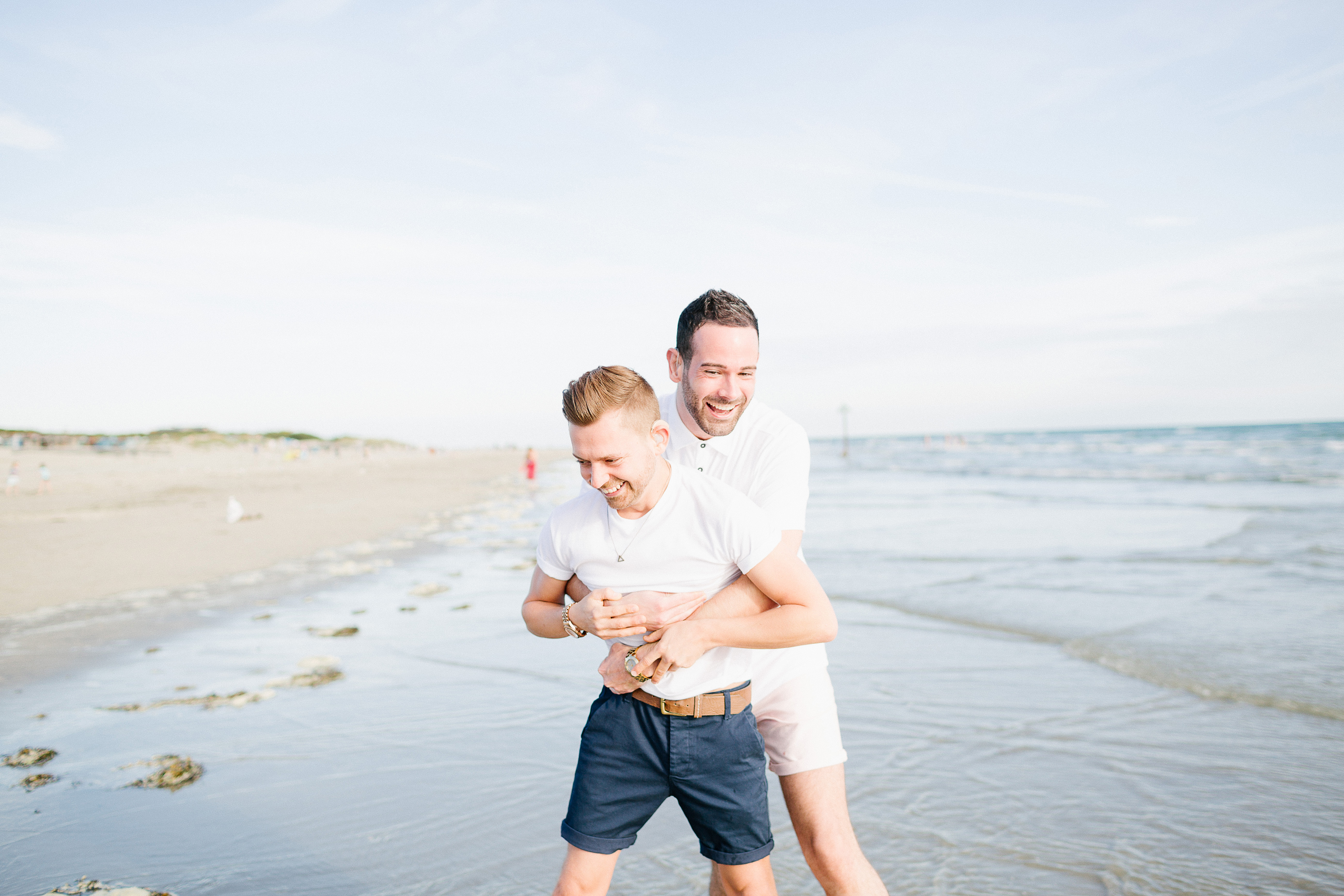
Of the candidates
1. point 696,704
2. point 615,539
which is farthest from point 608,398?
point 696,704

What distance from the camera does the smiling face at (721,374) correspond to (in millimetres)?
2922

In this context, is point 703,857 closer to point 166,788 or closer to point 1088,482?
point 166,788

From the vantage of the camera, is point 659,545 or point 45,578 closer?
point 659,545

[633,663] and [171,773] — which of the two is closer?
[633,663]

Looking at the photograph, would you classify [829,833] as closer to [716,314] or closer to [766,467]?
[766,467]

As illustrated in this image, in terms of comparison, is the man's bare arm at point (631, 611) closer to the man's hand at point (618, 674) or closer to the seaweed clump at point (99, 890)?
the man's hand at point (618, 674)

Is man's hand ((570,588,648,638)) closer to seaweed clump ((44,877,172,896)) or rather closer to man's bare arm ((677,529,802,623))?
man's bare arm ((677,529,802,623))

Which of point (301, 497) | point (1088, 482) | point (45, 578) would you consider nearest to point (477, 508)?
point (301, 497)

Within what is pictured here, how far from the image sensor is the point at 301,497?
74.9 ft

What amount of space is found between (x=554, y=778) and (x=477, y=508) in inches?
675

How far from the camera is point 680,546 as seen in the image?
2.52 meters

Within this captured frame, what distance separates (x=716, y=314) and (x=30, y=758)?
194 inches

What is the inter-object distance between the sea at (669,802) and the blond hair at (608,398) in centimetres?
240

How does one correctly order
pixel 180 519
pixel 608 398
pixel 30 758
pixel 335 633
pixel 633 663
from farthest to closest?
pixel 180 519 → pixel 335 633 → pixel 30 758 → pixel 633 663 → pixel 608 398
